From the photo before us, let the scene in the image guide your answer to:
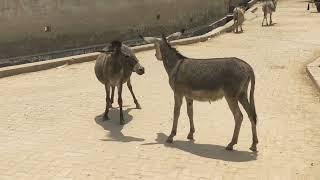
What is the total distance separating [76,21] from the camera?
17.8m

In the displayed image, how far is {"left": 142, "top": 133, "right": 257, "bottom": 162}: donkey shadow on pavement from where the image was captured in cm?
686

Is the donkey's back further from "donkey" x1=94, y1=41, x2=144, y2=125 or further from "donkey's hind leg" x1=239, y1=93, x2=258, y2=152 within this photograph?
"donkey" x1=94, y1=41, x2=144, y2=125

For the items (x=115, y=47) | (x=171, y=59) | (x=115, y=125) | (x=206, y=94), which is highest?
(x=115, y=47)

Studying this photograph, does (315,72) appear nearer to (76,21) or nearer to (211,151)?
(211,151)

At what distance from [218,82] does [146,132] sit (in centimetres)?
185

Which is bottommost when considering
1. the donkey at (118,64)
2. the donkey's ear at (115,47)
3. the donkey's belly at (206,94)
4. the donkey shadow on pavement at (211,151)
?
the donkey shadow on pavement at (211,151)

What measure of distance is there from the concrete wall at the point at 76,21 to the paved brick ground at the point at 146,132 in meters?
3.43

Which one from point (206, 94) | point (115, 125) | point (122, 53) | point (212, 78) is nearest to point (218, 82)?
point (212, 78)

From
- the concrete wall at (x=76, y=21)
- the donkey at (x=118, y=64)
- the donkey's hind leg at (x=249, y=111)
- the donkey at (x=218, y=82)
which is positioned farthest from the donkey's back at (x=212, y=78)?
the concrete wall at (x=76, y=21)

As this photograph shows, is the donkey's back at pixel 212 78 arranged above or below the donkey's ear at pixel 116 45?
below

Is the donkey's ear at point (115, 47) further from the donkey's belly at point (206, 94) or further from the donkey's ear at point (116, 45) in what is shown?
the donkey's belly at point (206, 94)

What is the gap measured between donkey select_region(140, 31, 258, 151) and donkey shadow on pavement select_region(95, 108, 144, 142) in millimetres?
823

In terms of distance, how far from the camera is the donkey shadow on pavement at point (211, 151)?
6855 millimetres

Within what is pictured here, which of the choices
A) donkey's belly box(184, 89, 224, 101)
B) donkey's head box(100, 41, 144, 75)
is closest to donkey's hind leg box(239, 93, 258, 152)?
donkey's belly box(184, 89, 224, 101)
